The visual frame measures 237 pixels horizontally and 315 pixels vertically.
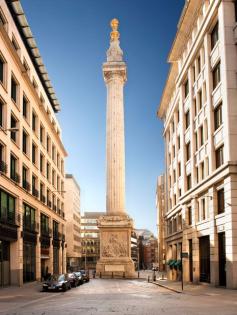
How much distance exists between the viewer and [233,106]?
40.2 metres

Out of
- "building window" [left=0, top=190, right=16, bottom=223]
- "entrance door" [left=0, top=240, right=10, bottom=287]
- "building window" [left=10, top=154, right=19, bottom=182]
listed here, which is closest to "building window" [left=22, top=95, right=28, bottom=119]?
"building window" [left=10, top=154, right=19, bottom=182]

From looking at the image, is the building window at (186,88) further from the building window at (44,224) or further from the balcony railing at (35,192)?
the building window at (44,224)

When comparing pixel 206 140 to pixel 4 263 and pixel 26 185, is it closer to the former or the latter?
pixel 26 185

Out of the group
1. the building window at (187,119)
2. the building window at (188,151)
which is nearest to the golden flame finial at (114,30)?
the building window at (187,119)

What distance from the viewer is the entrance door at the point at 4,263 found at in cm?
4597

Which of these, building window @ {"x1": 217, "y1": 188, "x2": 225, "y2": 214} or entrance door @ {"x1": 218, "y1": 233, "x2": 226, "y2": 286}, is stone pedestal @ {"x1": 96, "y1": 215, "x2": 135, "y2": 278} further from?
building window @ {"x1": 217, "y1": 188, "x2": 225, "y2": 214}

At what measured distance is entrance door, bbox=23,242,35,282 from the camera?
178ft

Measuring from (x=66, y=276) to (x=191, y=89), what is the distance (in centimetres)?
2263

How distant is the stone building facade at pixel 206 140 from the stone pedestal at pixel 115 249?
14717 millimetres

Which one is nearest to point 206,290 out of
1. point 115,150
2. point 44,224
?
point 44,224

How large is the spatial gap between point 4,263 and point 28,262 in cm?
899

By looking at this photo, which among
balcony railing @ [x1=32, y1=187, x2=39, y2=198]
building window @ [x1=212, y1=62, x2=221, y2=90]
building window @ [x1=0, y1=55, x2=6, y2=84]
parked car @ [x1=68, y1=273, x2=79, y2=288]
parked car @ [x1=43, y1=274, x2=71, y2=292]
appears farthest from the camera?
balcony railing @ [x1=32, y1=187, x2=39, y2=198]

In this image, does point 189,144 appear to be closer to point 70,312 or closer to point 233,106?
point 233,106

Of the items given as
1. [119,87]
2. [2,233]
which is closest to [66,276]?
[2,233]
